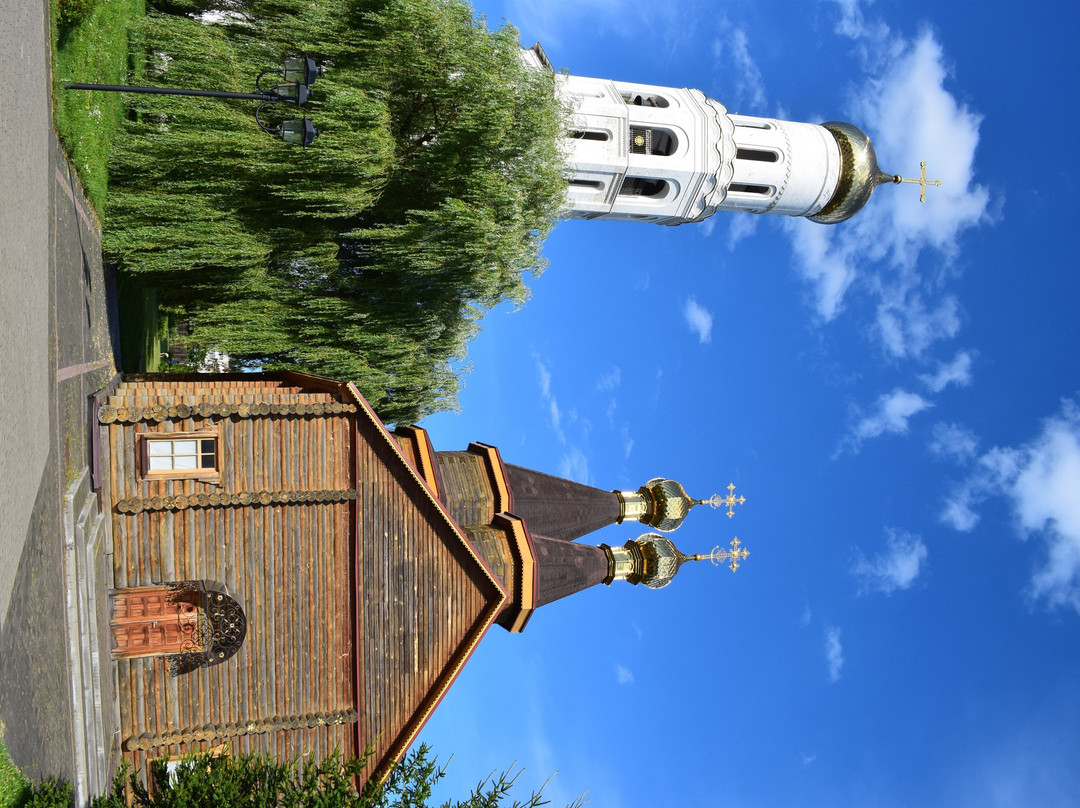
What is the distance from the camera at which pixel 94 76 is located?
52.9ft

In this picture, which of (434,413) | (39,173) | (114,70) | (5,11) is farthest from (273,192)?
(434,413)

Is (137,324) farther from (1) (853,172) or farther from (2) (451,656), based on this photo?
(1) (853,172)

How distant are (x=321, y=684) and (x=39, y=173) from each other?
34.6 feet

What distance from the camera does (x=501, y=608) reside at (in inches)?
774

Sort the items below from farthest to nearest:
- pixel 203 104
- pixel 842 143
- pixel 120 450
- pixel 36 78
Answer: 1. pixel 842 143
2. pixel 203 104
3. pixel 120 450
4. pixel 36 78

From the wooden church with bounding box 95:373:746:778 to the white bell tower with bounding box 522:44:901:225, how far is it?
11.3 metres

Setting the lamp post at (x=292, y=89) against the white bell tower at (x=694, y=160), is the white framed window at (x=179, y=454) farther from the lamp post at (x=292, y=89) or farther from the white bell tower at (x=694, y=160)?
the white bell tower at (x=694, y=160)

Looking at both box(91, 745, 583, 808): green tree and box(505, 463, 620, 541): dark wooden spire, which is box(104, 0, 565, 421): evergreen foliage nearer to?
box(505, 463, 620, 541): dark wooden spire

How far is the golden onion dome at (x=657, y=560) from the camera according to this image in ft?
92.0

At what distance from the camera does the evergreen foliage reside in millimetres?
17875

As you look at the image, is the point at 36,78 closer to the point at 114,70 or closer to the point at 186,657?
the point at 114,70

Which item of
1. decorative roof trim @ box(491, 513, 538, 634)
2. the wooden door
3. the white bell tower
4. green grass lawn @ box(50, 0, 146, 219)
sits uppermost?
the white bell tower

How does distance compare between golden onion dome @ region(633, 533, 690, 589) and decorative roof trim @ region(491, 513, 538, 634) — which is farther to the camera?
golden onion dome @ region(633, 533, 690, 589)

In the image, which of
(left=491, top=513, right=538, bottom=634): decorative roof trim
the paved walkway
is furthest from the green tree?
(left=491, top=513, right=538, bottom=634): decorative roof trim
